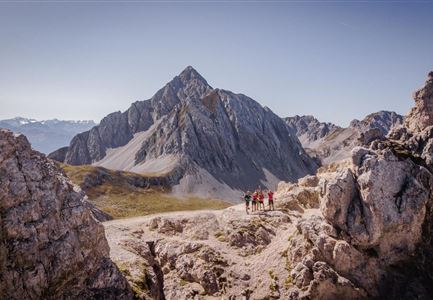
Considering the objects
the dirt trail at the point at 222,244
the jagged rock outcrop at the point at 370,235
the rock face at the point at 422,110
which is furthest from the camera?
the rock face at the point at 422,110

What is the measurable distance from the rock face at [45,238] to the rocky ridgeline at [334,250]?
534 cm

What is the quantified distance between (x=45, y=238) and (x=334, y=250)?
3276cm

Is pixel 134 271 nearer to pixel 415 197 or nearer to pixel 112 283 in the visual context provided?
pixel 112 283

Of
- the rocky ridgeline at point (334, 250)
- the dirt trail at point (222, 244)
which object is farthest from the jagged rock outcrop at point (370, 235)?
the dirt trail at point (222, 244)

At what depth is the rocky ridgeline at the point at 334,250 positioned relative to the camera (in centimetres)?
4725

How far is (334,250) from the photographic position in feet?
158

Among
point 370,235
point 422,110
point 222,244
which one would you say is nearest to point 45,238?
point 222,244

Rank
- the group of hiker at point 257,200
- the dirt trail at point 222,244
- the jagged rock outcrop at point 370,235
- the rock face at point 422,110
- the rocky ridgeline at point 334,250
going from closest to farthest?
the jagged rock outcrop at point 370,235 → the rocky ridgeline at point 334,250 → the dirt trail at point 222,244 → the group of hiker at point 257,200 → the rock face at point 422,110

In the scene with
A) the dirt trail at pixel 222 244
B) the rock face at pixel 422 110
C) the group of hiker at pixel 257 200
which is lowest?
the dirt trail at pixel 222 244

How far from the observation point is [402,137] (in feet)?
212

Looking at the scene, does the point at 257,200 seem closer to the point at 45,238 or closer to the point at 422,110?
the point at 45,238

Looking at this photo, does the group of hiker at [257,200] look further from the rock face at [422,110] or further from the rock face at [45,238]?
the rock face at [422,110]

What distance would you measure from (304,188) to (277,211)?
27.2ft

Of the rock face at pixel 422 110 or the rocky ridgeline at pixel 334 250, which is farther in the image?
the rock face at pixel 422 110
